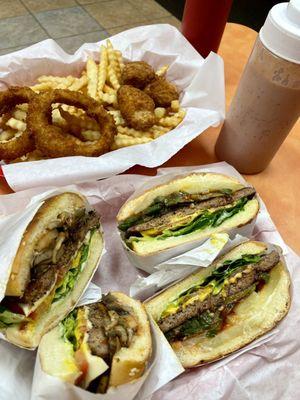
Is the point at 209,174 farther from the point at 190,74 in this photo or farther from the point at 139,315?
the point at 190,74

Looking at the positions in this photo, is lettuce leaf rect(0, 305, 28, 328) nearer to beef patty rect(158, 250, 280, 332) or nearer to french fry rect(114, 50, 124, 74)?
beef patty rect(158, 250, 280, 332)

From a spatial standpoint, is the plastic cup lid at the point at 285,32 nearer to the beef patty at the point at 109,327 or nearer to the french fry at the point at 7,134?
the beef patty at the point at 109,327

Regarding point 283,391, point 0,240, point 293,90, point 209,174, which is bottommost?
point 283,391

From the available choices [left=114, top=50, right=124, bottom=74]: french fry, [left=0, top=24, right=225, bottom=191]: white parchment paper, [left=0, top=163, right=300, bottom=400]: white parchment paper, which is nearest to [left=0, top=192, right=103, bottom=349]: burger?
[left=0, top=163, right=300, bottom=400]: white parchment paper

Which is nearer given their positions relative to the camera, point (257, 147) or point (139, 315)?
point (139, 315)

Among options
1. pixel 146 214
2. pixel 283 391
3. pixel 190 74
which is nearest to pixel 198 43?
pixel 190 74

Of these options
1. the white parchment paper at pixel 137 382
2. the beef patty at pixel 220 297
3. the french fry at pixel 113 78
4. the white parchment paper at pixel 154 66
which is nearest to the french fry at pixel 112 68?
the french fry at pixel 113 78
